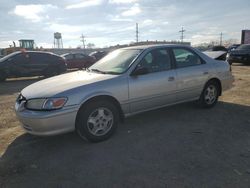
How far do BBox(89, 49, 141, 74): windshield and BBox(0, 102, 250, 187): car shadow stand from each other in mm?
1154

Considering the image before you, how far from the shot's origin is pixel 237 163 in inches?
139

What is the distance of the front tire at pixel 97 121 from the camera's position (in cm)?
413

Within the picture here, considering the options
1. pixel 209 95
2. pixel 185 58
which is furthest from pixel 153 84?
pixel 209 95

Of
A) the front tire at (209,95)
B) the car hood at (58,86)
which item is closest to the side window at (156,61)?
the car hood at (58,86)

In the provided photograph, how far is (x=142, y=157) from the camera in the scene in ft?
12.4

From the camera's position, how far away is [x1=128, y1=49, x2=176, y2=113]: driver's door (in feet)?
15.5

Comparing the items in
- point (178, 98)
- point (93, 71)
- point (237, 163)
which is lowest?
point (237, 163)

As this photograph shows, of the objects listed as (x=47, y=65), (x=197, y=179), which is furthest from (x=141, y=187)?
(x=47, y=65)

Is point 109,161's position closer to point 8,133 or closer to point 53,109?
point 53,109

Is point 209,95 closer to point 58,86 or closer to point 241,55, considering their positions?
point 58,86

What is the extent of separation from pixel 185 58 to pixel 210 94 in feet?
3.79

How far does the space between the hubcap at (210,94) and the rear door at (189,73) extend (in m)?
0.28

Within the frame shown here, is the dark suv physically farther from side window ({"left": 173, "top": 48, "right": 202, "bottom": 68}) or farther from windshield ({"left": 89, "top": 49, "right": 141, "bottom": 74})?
side window ({"left": 173, "top": 48, "right": 202, "bottom": 68})

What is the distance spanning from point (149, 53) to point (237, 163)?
2590 mm
